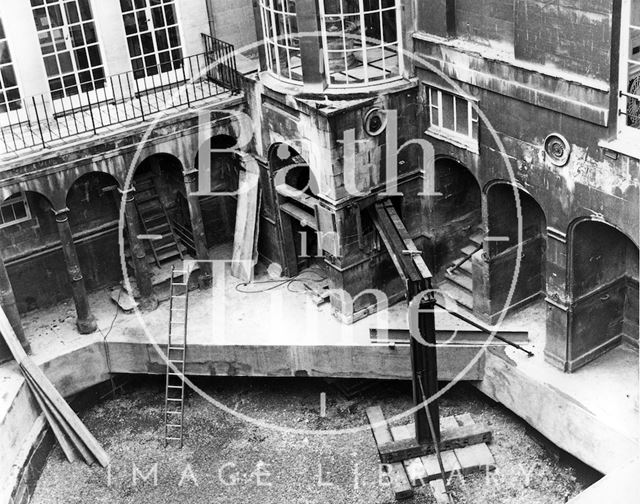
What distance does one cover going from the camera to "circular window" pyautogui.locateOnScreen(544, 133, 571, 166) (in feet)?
55.3

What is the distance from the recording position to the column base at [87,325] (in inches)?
829

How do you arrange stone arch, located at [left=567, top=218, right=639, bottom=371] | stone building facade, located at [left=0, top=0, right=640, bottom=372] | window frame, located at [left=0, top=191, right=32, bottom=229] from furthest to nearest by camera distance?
window frame, located at [left=0, top=191, right=32, bottom=229]
stone arch, located at [left=567, top=218, right=639, bottom=371]
stone building facade, located at [left=0, top=0, right=640, bottom=372]

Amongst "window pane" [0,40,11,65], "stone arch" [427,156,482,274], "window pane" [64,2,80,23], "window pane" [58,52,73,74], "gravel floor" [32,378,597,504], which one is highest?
"window pane" [64,2,80,23]

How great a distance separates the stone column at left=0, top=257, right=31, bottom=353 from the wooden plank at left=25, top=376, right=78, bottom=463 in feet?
3.39

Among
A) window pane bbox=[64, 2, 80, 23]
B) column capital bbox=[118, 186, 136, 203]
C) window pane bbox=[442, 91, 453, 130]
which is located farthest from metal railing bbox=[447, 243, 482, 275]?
window pane bbox=[64, 2, 80, 23]

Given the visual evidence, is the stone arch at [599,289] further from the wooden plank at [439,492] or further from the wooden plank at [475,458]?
the wooden plank at [439,492]

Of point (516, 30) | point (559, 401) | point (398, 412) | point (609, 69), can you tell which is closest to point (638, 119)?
point (609, 69)

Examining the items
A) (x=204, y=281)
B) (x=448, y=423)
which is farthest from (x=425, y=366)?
(x=204, y=281)

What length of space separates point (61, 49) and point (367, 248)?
7.69 meters

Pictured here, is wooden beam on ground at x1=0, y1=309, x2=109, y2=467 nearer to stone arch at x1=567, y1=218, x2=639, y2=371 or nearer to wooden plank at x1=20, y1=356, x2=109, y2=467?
wooden plank at x1=20, y1=356, x2=109, y2=467

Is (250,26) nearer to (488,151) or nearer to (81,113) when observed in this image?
(81,113)

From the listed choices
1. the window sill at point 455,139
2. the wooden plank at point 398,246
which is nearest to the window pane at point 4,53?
the wooden plank at point 398,246

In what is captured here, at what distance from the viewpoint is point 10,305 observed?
19.9 meters

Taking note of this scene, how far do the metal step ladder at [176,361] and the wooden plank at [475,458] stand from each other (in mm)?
5644
